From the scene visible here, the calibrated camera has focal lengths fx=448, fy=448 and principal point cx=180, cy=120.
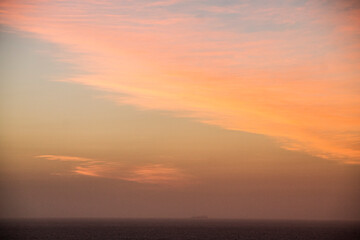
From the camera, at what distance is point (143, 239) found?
5089 inches

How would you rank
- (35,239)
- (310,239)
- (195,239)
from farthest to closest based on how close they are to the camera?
(310,239) < (195,239) < (35,239)

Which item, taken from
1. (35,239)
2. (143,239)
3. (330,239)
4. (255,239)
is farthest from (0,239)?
(330,239)

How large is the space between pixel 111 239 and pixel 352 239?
241 ft

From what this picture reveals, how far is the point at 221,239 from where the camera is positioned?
13562 cm

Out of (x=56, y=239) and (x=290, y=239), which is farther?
(x=290, y=239)

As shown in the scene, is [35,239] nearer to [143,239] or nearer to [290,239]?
[143,239]

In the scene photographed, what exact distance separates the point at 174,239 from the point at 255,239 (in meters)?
26.8

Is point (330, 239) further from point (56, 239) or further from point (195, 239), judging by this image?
point (56, 239)

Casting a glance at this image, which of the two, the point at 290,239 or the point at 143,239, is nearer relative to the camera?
the point at 143,239

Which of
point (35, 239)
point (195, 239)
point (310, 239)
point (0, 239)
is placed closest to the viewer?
point (0, 239)

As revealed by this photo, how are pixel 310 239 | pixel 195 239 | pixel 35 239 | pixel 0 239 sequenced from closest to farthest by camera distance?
pixel 0 239, pixel 35 239, pixel 195 239, pixel 310 239

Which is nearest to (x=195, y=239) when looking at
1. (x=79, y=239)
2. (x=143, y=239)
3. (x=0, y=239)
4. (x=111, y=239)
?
(x=143, y=239)

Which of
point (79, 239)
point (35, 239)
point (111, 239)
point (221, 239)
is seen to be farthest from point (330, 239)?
point (35, 239)

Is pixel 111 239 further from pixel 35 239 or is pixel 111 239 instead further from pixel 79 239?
pixel 35 239
